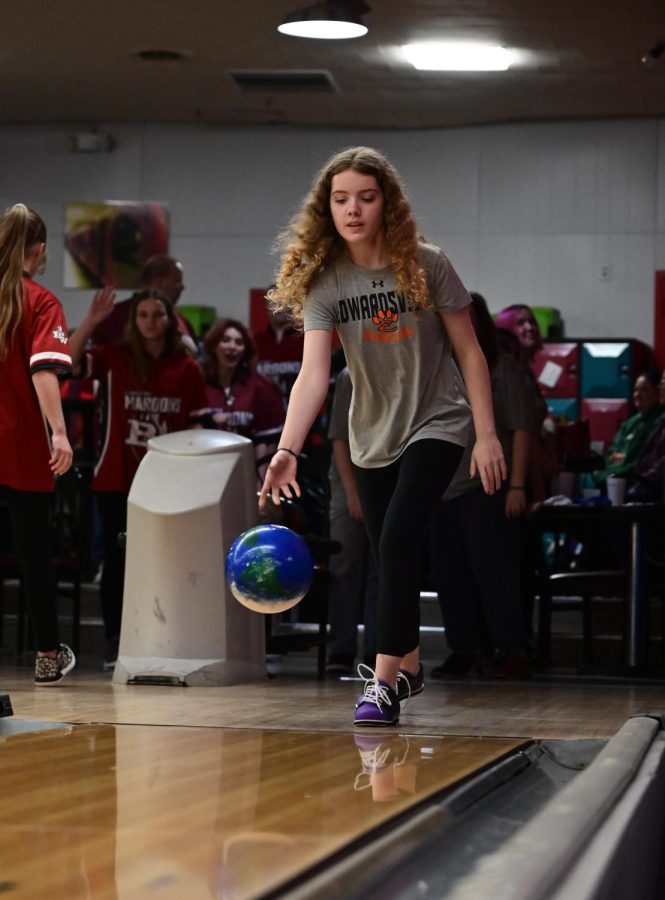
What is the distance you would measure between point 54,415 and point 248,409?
2.12 meters

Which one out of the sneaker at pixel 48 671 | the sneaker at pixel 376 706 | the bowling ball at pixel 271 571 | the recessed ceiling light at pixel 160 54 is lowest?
the sneaker at pixel 48 671

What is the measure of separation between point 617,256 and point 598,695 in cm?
728

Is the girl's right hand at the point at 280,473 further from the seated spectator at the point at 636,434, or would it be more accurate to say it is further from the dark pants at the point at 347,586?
the seated spectator at the point at 636,434

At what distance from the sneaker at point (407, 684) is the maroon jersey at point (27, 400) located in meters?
1.62

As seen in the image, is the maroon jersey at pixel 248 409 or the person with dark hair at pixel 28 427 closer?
the person with dark hair at pixel 28 427

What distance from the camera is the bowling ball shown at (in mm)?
3807

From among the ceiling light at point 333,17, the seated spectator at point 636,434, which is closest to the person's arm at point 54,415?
the ceiling light at point 333,17

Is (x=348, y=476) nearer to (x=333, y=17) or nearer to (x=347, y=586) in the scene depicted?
(x=347, y=586)

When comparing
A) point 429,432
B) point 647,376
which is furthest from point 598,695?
point 647,376

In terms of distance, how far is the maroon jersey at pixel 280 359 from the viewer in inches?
344

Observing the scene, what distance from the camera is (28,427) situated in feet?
16.3

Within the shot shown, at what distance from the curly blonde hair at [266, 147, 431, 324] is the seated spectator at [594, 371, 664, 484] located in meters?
4.06

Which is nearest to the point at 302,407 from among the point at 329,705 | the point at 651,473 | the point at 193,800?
the point at 329,705

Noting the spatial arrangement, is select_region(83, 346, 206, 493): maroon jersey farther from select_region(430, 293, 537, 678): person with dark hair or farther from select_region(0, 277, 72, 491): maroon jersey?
select_region(430, 293, 537, 678): person with dark hair
